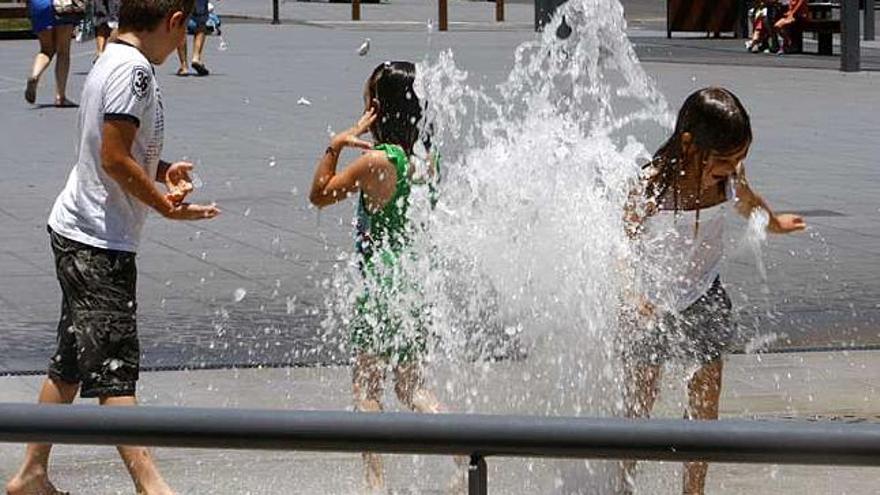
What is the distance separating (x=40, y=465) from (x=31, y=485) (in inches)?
3.7

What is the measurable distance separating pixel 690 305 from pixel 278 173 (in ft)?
26.5

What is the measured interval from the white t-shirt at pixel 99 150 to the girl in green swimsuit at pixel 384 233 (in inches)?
24.5

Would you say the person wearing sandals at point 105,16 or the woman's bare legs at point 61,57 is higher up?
the person wearing sandals at point 105,16

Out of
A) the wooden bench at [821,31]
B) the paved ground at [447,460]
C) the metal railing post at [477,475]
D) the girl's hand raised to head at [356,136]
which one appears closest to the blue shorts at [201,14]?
the wooden bench at [821,31]

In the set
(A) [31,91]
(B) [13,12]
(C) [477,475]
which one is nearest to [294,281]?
(C) [477,475]

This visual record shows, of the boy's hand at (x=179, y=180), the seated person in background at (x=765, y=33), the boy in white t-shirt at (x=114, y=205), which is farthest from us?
the seated person in background at (x=765, y=33)

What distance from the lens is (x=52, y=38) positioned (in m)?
18.1

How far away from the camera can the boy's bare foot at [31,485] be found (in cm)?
564

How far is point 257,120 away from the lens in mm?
16938

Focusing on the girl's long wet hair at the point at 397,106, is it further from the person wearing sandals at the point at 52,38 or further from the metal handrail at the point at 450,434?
the person wearing sandals at the point at 52,38

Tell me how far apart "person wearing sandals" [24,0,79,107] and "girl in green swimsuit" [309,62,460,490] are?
12.3 metres

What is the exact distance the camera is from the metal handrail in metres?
3.05

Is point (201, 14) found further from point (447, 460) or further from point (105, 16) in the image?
point (447, 460)

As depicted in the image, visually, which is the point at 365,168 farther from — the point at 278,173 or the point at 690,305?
the point at 278,173
